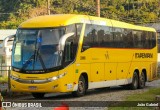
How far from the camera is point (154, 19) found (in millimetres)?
108125

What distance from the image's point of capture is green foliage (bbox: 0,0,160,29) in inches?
3851

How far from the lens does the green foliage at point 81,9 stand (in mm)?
97812

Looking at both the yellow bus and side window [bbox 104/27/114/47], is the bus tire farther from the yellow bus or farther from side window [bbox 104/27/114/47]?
side window [bbox 104/27/114/47]

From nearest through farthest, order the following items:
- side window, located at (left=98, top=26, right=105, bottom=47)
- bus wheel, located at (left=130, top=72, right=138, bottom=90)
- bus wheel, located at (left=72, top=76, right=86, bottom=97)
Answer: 1. bus wheel, located at (left=72, top=76, right=86, bottom=97)
2. side window, located at (left=98, top=26, right=105, bottom=47)
3. bus wheel, located at (left=130, top=72, right=138, bottom=90)

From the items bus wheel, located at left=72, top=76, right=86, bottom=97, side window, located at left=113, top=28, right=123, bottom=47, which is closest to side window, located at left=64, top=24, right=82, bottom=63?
bus wheel, located at left=72, top=76, right=86, bottom=97

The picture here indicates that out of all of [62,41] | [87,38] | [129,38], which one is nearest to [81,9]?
[129,38]

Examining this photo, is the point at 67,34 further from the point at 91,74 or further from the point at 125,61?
the point at 125,61

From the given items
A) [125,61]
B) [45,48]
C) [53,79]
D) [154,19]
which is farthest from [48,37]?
[154,19]

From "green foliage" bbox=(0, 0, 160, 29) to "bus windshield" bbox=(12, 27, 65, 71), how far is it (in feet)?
239

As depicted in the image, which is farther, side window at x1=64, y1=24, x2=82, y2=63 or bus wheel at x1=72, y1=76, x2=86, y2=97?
bus wheel at x1=72, y1=76, x2=86, y2=97

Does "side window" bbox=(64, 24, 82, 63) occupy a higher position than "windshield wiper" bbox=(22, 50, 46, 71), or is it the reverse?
"side window" bbox=(64, 24, 82, 63)

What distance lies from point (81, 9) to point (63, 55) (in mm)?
78429

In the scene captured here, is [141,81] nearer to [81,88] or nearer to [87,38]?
[87,38]

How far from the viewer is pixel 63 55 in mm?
20047
